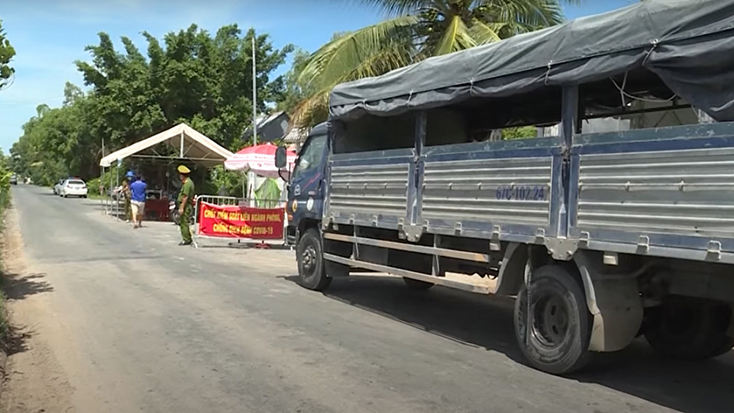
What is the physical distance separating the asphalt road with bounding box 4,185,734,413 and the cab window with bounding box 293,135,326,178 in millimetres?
1934

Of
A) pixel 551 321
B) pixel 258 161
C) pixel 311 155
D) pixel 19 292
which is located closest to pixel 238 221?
pixel 258 161

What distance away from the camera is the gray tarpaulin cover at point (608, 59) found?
16.9 ft

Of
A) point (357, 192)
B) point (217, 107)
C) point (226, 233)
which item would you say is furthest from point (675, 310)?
point (217, 107)

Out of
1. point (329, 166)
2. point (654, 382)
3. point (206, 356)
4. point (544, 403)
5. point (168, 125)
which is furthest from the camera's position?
point (168, 125)

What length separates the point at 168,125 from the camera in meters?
35.6

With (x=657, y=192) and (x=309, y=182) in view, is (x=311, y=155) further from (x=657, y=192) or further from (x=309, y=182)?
(x=657, y=192)

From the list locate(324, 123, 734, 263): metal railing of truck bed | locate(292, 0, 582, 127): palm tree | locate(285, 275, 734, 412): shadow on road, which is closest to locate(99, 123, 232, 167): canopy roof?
locate(292, 0, 582, 127): palm tree

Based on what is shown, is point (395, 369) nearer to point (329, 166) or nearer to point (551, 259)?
point (551, 259)

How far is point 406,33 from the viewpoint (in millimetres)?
16453

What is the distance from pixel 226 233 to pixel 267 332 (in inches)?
406

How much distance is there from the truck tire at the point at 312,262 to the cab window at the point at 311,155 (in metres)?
1.02

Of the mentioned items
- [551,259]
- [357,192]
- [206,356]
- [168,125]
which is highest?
[168,125]

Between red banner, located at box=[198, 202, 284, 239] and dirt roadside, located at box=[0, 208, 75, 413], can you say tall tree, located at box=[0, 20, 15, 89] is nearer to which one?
dirt roadside, located at box=[0, 208, 75, 413]

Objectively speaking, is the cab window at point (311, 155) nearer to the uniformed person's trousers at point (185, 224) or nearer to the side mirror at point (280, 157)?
the side mirror at point (280, 157)
